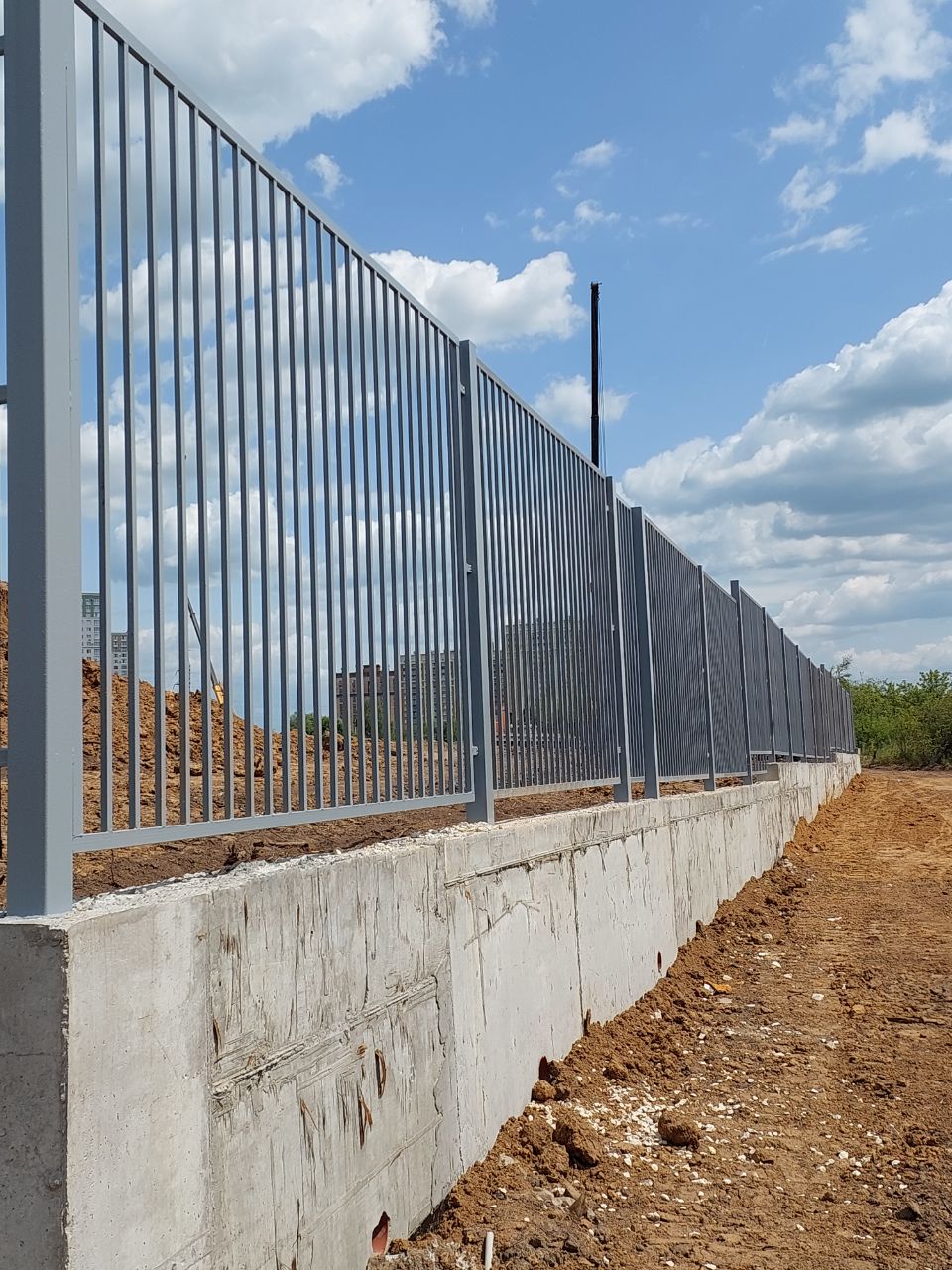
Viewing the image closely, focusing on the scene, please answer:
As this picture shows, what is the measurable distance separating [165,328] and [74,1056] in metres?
1.74

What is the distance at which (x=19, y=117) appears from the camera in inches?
101

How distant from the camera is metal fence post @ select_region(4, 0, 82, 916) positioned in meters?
2.44

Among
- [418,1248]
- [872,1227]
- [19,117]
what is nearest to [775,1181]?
[872,1227]

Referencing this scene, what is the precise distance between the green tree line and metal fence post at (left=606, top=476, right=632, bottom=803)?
147 ft

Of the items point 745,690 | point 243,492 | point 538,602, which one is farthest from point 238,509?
point 745,690

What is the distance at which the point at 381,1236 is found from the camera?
3.54 metres

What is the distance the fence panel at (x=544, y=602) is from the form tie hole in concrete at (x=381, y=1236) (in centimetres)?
231

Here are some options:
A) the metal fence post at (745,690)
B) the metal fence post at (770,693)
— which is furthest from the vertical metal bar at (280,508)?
the metal fence post at (770,693)

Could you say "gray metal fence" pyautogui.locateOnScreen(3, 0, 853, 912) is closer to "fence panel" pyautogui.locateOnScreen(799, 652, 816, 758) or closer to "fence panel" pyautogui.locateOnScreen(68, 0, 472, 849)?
"fence panel" pyautogui.locateOnScreen(68, 0, 472, 849)

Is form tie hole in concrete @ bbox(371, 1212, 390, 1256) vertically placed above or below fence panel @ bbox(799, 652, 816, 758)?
below

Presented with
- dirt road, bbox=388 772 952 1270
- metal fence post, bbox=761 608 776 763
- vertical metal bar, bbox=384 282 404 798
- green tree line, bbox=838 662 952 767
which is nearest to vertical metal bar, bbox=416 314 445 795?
vertical metal bar, bbox=384 282 404 798

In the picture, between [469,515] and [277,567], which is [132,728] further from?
[469,515]

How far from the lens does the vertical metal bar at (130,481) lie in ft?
9.23

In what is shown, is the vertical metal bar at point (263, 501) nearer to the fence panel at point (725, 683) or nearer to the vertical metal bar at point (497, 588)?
the vertical metal bar at point (497, 588)
